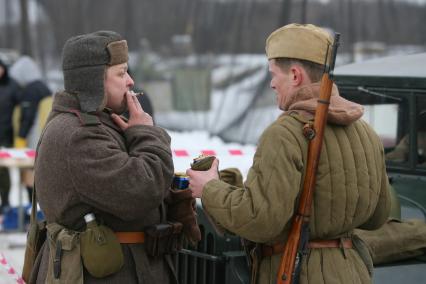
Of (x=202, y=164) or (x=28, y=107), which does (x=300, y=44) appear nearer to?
(x=202, y=164)

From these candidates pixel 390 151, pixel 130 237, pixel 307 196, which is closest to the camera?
pixel 307 196

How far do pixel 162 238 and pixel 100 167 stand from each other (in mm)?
410

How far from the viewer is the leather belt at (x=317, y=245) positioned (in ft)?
9.89

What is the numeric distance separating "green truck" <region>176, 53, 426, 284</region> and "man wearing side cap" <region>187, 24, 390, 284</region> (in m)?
0.63

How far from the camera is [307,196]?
2.89 meters

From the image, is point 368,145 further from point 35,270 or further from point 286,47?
point 35,270

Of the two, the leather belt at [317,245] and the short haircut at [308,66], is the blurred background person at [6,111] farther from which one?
the short haircut at [308,66]

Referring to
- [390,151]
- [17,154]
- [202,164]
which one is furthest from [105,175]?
[17,154]

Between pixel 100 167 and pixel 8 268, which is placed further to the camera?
pixel 8 268

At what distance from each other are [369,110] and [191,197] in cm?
181

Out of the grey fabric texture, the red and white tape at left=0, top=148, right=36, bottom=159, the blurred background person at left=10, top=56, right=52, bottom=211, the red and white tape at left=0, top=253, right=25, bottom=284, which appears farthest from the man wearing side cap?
the blurred background person at left=10, top=56, right=52, bottom=211

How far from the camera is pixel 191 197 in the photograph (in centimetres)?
334

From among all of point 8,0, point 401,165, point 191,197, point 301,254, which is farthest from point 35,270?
point 8,0

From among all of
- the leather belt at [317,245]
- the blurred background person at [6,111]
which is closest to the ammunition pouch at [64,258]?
the leather belt at [317,245]
